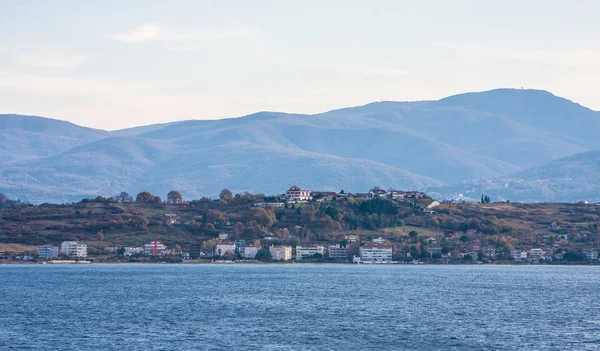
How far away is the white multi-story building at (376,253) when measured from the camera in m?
184

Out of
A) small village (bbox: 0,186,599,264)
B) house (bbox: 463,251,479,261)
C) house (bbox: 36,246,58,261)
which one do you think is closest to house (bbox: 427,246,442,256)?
small village (bbox: 0,186,599,264)

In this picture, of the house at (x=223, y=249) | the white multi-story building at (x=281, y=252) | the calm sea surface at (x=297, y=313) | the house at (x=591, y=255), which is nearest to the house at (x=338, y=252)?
the white multi-story building at (x=281, y=252)

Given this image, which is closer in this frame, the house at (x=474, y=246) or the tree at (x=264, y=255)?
the house at (x=474, y=246)

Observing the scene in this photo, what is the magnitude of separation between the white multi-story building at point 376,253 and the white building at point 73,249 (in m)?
48.3

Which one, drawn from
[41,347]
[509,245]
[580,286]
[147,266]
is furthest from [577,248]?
[41,347]

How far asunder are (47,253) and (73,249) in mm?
4682

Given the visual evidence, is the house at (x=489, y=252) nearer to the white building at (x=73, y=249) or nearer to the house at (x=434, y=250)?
the house at (x=434, y=250)

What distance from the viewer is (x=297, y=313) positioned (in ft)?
287

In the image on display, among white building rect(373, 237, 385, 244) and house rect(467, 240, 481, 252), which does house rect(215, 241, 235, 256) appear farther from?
house rect(467, 240, 481, 252)

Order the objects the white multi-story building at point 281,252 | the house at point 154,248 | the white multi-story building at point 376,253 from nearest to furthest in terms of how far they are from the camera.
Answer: the white multi-story building at point 376,253
the house at point 154,248
the white multi-story building at point 281,252

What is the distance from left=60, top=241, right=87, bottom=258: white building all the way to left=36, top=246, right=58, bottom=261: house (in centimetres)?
131

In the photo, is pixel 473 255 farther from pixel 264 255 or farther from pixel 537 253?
pixel 264 255

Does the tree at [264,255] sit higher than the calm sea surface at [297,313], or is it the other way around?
the tree at [264,255]

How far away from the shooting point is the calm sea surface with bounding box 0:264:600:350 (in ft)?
228
